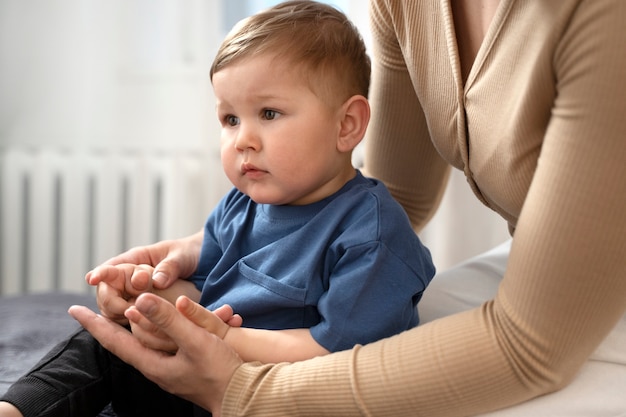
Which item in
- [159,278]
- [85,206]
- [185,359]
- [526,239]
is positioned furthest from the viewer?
[85,206]

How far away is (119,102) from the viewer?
7.93ft

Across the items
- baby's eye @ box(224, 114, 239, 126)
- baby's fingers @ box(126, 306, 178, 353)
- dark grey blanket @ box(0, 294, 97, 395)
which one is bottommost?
dark grey blanket @ box(0, 294, 97, 395)

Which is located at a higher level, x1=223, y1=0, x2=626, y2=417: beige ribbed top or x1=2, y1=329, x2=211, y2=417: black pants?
x1=223, y1=0, x2=626, y2=417: beige ribbed top

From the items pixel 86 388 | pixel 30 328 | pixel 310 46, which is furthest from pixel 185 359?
pixel 30 328

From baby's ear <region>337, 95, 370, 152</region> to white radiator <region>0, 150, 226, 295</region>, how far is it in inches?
49.3

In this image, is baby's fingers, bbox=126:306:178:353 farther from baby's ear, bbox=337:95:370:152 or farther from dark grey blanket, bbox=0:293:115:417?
baby's ear, bbox=337:95:370:152

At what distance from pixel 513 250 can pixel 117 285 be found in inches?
22.2

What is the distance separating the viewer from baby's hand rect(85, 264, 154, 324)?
1.16 m

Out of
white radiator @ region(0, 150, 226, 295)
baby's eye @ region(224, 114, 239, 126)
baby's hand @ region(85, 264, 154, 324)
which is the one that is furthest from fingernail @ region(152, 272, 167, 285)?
white radiator @ region(0, 150, 226, 295)

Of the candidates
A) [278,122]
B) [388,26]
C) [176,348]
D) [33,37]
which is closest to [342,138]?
[278,122]

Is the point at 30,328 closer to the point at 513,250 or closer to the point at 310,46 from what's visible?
the point at 310,46

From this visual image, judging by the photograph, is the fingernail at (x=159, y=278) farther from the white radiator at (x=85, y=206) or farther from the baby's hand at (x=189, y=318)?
the white radiator at (x=85, y=206)

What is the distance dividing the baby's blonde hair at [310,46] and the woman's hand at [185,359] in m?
0.38

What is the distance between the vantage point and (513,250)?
937mm
